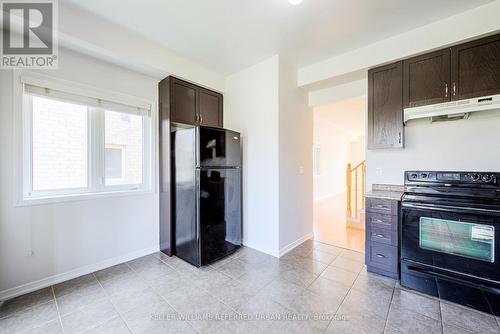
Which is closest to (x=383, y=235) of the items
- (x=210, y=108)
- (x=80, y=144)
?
(x=210, y=108)

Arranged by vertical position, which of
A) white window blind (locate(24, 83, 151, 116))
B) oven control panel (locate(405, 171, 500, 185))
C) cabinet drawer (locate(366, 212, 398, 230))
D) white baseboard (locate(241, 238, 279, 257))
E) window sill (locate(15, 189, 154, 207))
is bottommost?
white baseboard (locate(241, 238, 279, 257))

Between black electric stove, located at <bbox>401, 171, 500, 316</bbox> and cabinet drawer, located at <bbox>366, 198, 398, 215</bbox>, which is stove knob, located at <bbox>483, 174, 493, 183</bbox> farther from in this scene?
cabinet drawer, located at <bbox>366, 198, 398, 215</bbox>

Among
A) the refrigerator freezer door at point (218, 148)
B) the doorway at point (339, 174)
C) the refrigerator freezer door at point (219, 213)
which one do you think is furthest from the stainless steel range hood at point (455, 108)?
the refrigerator freezer door at point (219, 213)

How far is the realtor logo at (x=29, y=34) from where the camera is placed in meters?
1.82

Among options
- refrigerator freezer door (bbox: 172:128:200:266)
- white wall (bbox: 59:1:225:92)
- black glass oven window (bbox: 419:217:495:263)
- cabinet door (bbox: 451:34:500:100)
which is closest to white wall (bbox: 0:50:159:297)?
white wall (bbox: 59:1:225:92)

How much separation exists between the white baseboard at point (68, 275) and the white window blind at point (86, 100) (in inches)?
76.0

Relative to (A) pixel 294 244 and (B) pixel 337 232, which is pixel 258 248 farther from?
(B) pixel 337 232

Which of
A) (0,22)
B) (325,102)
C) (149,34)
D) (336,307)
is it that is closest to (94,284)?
(336,307)

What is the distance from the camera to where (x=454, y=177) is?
215 centimetres

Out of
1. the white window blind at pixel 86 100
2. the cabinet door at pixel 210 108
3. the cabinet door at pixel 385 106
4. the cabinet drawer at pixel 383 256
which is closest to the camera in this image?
the white window blind at pixel 86 100

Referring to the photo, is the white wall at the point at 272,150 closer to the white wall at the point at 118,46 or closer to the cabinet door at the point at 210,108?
the cabinet door at the point at 210,108

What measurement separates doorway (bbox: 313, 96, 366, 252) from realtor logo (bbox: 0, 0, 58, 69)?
3.78 metres

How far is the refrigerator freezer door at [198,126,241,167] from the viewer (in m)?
2.58

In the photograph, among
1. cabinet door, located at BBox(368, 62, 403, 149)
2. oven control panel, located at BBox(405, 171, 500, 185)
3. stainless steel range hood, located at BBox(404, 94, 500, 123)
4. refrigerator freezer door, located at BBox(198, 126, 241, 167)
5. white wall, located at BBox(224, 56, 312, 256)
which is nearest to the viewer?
stainless steel range hood, located at BBox(404, 94, 500, 123)
